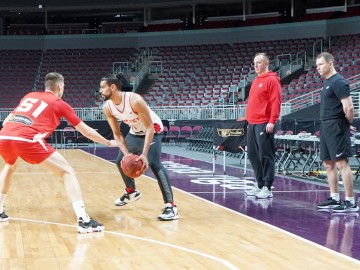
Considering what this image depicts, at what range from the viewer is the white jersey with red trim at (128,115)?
251 inches

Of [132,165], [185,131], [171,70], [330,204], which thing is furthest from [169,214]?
[171,70]

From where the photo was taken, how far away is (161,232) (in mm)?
5859

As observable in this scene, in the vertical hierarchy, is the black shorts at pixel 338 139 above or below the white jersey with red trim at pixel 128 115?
below

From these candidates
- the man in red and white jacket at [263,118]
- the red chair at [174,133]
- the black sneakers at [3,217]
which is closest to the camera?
the black sneakers at [3,217]

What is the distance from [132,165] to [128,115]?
19.9 inches

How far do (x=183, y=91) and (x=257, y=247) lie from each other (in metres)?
25.9

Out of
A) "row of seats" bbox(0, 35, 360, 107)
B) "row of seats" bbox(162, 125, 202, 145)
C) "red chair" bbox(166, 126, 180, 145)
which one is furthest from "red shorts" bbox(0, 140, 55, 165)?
"row of seats" bbox(0, 35, 360, 107)

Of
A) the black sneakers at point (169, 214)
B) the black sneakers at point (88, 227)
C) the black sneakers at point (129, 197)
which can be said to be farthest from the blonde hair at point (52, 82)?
the black sneakers at point (129, 197)

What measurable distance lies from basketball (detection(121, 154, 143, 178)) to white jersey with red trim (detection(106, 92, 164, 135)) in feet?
1.29

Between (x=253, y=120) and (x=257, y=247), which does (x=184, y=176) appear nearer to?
(x=253, y=120)

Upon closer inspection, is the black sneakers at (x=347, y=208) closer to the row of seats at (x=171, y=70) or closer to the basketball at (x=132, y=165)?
the basketball at (x=132, y=165)

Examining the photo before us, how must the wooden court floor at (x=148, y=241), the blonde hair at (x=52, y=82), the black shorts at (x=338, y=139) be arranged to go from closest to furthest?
the wooden court floor at (x=148, y=241) < the blonde hair at (x=52, y=82) < the black shorts at (x=338, y=139)

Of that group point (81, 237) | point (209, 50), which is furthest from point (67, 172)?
point (209, 50)

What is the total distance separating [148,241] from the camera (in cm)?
542
